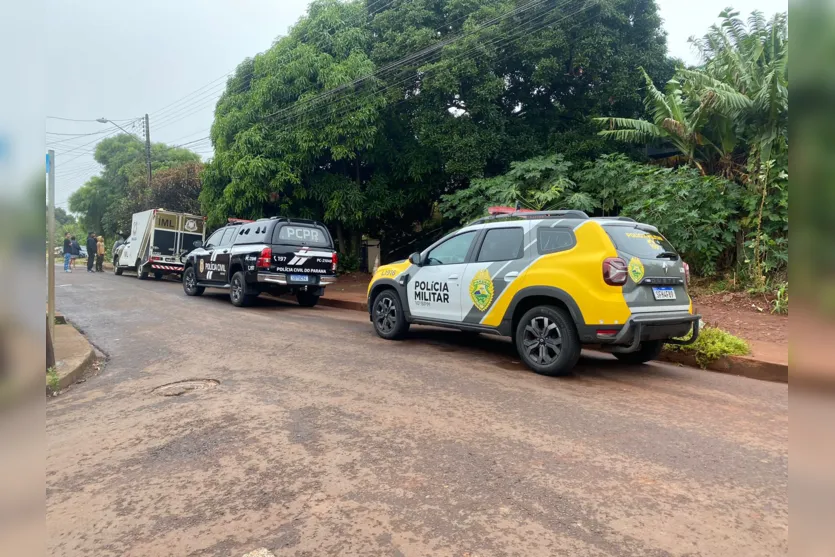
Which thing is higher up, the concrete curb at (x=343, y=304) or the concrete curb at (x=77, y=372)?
the concrete curb at (x=343, y=304)

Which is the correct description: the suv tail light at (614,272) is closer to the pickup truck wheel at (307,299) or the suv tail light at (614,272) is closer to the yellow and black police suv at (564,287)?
the yellow and black police suv at (564,287)

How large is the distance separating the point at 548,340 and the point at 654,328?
109 centimetres

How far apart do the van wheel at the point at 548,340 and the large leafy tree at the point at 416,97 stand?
29.7 feet

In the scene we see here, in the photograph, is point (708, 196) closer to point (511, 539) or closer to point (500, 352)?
point (500, 352)

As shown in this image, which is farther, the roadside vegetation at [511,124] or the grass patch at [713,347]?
the roadside vegetation at [511,124]

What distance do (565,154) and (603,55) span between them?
9.23 feet

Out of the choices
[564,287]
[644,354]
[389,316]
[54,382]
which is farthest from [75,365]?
[644,354]

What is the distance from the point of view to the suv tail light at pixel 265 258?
427 inches

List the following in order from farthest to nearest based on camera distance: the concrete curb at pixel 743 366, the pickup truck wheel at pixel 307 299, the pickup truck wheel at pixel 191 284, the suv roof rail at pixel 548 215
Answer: the pickup truck wheel at pixel 191 284, the pickup truck wheel at pixel 307 299, the concrete curb at pixel 743 366, the suv roof rail at pixel 548 215

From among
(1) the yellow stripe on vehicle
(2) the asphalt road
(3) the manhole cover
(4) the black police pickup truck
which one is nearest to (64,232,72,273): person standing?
(4) the black police pickup truck

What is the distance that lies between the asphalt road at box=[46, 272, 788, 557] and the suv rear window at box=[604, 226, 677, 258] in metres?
1.45

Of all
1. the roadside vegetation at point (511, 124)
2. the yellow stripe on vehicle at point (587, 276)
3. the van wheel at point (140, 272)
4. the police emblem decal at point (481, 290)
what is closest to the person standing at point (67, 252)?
the van wheel at point (140, 272)

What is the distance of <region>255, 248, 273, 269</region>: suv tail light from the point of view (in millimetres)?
10836
